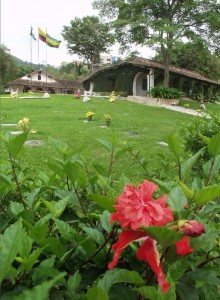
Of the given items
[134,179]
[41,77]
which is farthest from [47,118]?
[41,77]

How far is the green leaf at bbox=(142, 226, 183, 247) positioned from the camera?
0.54 meters

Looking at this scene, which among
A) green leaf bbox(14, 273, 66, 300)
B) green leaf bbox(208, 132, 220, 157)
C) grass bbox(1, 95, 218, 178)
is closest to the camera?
green leaf bbox(14, 273, 66, 300)

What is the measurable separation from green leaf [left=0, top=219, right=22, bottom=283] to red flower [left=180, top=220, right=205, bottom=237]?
0.27 m

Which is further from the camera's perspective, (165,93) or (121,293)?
(165,93)

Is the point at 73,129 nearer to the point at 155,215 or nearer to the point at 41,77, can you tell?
the point at 155,215

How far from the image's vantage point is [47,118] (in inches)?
501

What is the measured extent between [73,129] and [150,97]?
13.1m

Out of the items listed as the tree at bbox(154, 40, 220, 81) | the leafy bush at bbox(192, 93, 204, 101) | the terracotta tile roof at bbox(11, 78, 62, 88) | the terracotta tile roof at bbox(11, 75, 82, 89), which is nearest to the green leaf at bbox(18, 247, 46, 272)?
the leafy bush at bbox(192, 93, 204, 101)

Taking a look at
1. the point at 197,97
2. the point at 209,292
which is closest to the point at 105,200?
the point at 209,292

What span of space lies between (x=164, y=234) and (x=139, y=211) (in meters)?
0.06

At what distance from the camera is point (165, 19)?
1997 cm

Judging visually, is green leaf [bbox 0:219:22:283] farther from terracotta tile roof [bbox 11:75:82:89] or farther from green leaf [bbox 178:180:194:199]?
terracotta tile roof [bbox 11:75:82:89]

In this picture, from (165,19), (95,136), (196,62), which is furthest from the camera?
(196,62)

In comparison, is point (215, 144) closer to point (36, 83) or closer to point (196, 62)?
point (196, 62)
